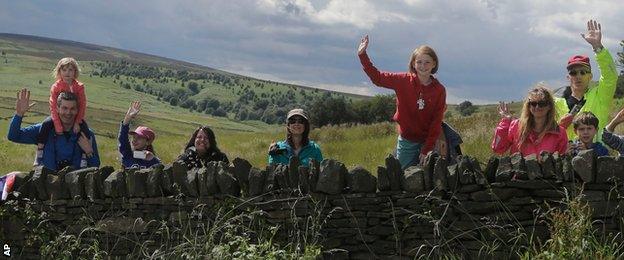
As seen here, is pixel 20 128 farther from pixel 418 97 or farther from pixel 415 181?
pixel 415 181

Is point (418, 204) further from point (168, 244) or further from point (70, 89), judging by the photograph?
point (70, 89)

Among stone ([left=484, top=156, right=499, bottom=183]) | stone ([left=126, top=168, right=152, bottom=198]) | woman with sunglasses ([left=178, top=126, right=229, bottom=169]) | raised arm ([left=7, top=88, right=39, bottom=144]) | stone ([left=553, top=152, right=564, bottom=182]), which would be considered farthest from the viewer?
raised arm ([left=7, top=88, right=39, bottom=144])

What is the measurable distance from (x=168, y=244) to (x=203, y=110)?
183 meters

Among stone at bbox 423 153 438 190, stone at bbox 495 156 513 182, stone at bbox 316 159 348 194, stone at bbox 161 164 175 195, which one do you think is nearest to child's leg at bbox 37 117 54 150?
stone at bbox 161 164 175 195

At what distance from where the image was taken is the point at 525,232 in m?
6.10

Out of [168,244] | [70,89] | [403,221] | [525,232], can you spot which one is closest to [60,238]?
[168,244]

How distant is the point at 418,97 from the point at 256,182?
1718 mm

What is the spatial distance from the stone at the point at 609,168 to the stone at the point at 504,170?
676 millimetres

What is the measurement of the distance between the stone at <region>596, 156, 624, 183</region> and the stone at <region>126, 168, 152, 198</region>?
418 cm

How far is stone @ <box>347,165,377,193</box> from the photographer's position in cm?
647

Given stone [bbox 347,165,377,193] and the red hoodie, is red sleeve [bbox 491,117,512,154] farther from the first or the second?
stone [bbox 347,165,377,193]

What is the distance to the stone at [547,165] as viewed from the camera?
599 cm

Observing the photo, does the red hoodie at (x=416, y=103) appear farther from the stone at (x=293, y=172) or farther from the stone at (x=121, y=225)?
the stone at (x=121, y=225)

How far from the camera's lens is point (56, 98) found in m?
8.42
